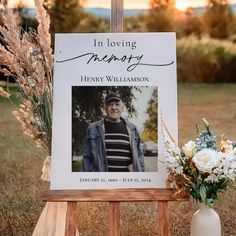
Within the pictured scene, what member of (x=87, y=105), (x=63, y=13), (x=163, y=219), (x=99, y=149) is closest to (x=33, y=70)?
(x=87, y=105)

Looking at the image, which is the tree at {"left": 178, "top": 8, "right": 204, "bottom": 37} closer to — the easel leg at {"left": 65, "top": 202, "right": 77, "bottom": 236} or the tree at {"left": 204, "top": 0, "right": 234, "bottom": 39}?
the tree at {"left": 204, "top": 0, "right": 234, "bottom": 39}

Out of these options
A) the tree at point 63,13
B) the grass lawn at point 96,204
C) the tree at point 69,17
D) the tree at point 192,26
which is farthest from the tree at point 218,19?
the tree at point 63,13

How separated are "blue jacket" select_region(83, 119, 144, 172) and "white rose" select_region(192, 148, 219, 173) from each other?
220 millimetres

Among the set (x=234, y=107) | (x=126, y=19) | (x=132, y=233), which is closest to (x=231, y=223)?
(x=132, y=233)

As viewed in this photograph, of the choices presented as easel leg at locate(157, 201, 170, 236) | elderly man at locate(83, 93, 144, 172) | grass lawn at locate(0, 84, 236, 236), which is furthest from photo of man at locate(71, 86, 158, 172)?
grass lawn at locate(0, 84, 236, 236)

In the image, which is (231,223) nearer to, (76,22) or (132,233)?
(132,233)

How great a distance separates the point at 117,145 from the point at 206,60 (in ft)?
9.67

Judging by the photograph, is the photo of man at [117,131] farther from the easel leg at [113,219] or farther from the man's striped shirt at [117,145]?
the easel leg at [113,219]

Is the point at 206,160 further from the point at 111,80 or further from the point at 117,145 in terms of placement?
the point at 111,80

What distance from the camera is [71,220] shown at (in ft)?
6.55

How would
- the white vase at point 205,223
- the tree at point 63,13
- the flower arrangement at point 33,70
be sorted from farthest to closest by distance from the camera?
the tree at point 63,13 → the flower arrangement at point 33,70 → the white vase at point 205,223

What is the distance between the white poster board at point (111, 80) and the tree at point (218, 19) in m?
2.84

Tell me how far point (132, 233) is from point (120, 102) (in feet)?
4.21

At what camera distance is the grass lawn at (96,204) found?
3.15 m
